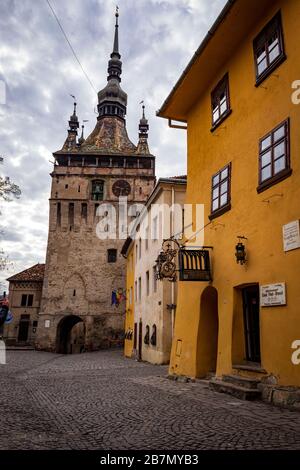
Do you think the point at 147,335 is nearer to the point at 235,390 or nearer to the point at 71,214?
the point at 235,390

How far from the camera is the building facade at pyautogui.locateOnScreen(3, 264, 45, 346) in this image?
46781mm

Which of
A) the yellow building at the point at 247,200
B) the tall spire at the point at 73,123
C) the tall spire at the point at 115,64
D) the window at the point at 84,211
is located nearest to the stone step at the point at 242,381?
the yellow building at the point at 247,200

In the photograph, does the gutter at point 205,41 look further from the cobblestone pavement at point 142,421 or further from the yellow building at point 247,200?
the cobblestone pavement at point 142,421

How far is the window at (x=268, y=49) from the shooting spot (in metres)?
8.67

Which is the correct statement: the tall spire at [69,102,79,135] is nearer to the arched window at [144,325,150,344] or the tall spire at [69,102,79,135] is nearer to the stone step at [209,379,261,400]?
the arched window at [144,325,150,344]

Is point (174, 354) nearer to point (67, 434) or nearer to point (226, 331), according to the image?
point (226, 331)

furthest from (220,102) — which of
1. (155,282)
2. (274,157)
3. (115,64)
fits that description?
(115,64)

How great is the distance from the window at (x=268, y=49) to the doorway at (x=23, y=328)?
4418 cm

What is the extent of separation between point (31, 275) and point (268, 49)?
4547 cm

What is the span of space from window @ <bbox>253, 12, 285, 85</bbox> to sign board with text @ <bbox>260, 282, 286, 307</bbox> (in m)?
4.69

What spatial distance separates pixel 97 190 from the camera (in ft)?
152

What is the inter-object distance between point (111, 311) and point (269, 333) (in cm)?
3537

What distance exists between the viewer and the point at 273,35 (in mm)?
9023

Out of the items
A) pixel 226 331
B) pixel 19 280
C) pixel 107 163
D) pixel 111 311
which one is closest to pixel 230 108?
pixel 226 331
